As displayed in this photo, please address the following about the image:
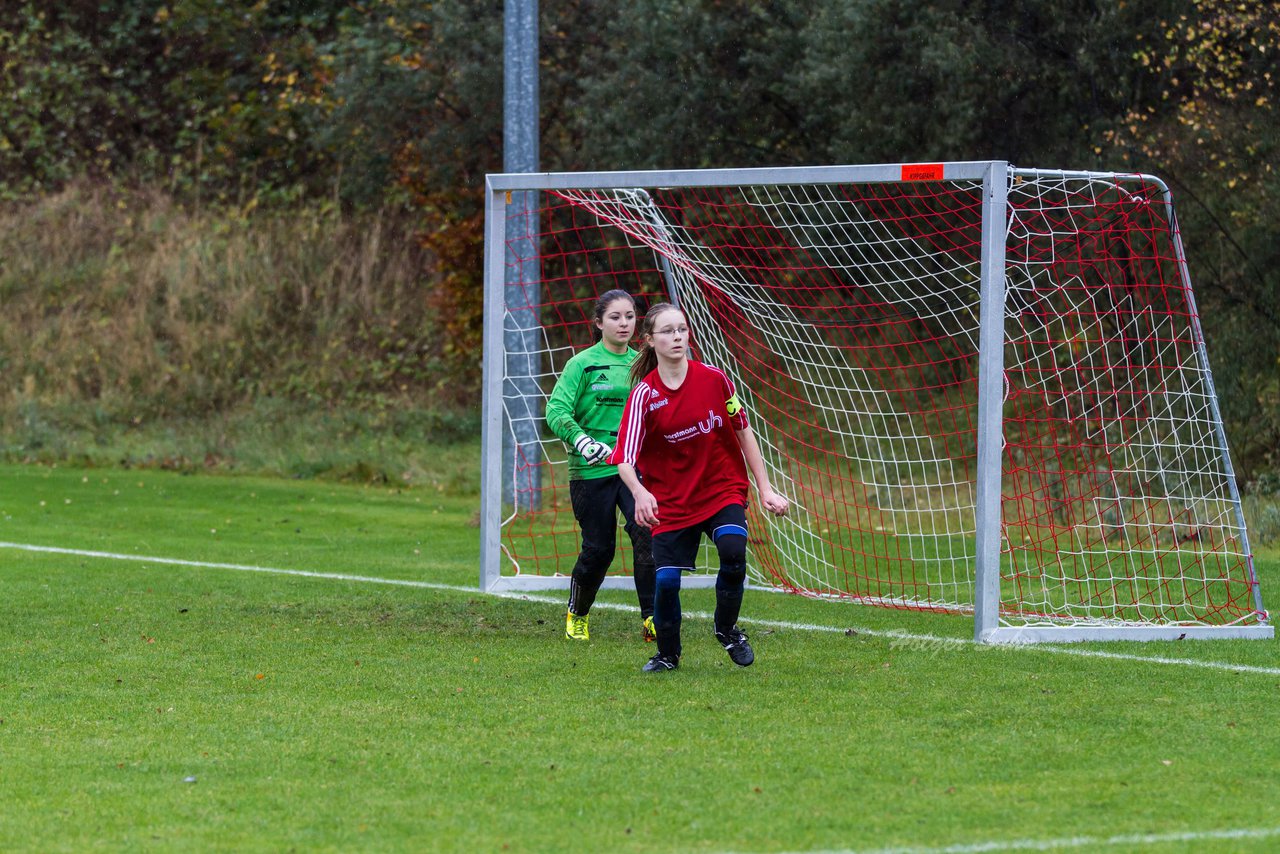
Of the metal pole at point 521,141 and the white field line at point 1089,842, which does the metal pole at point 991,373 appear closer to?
the white field line at point 1089,842

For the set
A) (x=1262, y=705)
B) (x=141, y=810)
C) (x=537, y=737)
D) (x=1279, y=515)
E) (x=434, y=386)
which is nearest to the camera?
(x=141, y=810)

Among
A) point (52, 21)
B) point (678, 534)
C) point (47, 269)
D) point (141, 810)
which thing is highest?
point (52, 21)

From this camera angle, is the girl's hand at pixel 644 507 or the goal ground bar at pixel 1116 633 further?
the goal ground bar at pixel 1116 633

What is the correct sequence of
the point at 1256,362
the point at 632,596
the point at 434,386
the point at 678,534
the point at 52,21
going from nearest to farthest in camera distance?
the point at 678,534
the point at 632,596
the point at 1256,362
the point at 434,386
the point at 52,21

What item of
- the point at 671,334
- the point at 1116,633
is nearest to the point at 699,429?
the point at 671,334

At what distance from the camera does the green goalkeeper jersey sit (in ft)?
26.2

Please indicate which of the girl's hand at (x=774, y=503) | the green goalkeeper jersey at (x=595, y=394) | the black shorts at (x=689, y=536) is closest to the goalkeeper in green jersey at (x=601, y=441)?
the green goalkeeper jersey at (x=595, y=394)

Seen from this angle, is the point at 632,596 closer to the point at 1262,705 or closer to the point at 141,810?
the point at 1262,705

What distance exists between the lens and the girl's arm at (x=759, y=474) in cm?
673

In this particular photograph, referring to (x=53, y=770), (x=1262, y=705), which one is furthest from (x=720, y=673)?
(x=53, y=770)

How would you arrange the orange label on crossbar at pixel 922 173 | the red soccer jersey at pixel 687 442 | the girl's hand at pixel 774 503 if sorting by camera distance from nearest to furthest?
1. the girl's hand at pixel 774 503
2. the red soccer jersey at pixel 687 442
3. the orange label on crossbar at pixel 922 173

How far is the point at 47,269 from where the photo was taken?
2378 centimetres

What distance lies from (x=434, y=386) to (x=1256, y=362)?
10.8 meters

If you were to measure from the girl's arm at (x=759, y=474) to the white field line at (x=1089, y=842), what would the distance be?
2.41m
